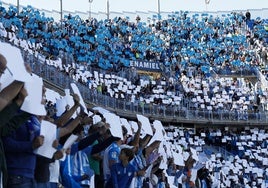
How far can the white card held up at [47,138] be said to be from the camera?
611 centimetres

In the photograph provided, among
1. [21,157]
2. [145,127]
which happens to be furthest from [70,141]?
[145,127]

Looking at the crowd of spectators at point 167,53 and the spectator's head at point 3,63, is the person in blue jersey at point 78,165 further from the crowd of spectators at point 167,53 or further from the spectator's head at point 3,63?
the crowd of spectators at point 167,53

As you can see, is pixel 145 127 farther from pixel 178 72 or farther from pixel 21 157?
pixel 178 72

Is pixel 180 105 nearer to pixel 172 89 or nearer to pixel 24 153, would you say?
pixel 172 89

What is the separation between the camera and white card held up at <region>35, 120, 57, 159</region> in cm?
611

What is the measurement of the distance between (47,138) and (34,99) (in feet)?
1.66

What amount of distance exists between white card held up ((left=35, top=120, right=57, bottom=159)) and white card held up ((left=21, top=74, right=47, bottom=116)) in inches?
6.2

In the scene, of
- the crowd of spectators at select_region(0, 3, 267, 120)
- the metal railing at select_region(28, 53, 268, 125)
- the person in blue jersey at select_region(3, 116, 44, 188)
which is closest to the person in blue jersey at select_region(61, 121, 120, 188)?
the person in blue jersey at select_region(3, 116, 44, 188)

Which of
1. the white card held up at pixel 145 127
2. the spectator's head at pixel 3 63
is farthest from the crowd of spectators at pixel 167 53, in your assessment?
the spectator's head at pixel 3 63

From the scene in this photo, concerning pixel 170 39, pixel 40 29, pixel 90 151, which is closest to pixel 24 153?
pixel 90 151

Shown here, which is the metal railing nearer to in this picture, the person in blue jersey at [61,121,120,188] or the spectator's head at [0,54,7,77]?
the person in blue jersey at [61,121,120,188]

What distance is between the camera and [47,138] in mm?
6215

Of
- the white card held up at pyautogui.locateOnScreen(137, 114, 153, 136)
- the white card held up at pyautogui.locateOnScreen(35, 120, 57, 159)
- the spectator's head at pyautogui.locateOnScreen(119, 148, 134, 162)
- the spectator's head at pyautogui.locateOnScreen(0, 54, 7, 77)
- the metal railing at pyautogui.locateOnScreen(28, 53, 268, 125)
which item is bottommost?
the metal railing at pyautogui.locateOnScreen(28, 53, 268, 125)

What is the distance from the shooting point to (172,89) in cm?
3800
